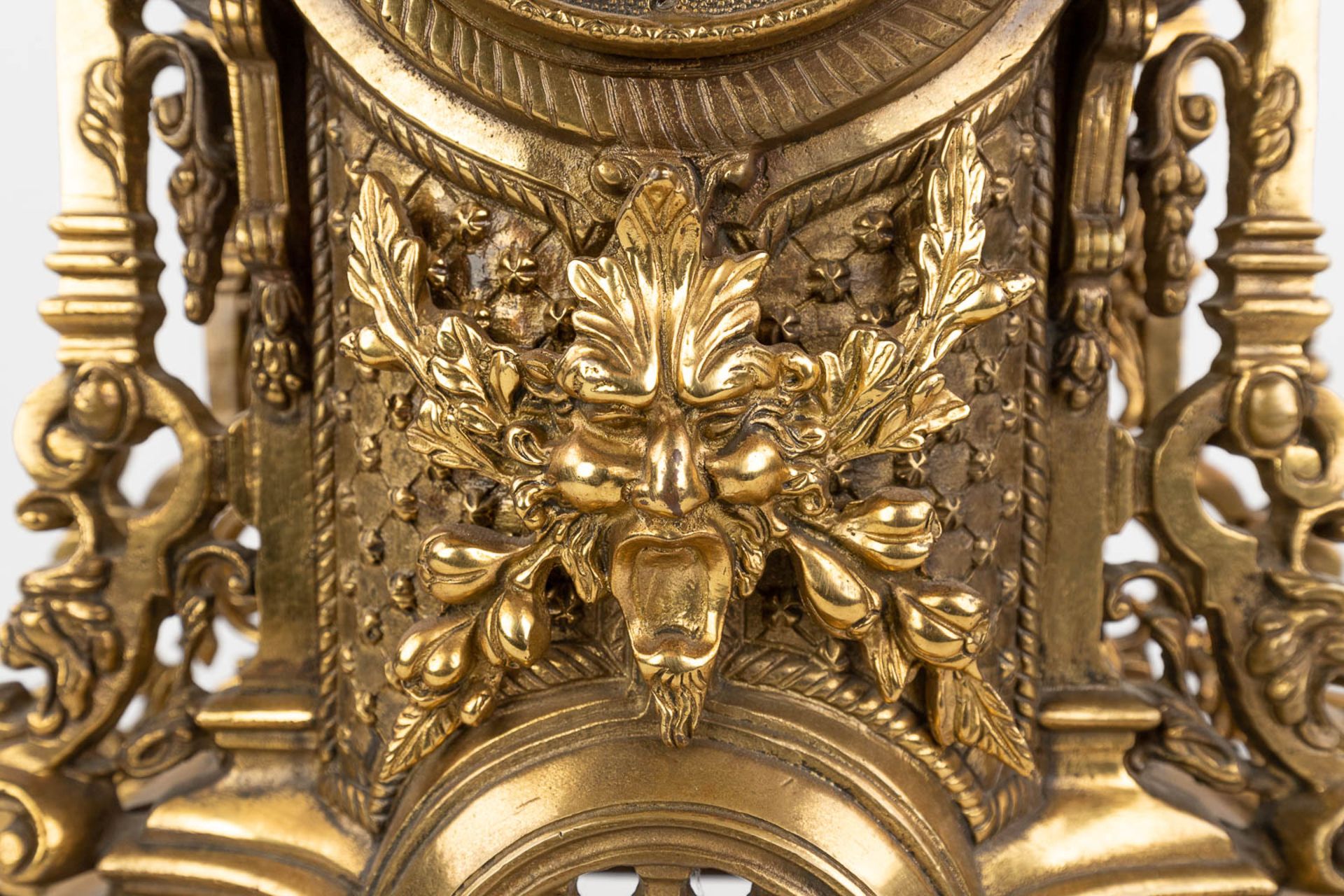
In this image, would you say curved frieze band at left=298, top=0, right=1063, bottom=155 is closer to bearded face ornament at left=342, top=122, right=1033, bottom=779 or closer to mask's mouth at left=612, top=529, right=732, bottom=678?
bearded face ornament at left=342, top=122, right=1033, bottom=779

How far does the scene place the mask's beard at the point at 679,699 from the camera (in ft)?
2.68

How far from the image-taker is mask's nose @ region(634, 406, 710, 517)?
78cm

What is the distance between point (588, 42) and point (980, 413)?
32 centimetres

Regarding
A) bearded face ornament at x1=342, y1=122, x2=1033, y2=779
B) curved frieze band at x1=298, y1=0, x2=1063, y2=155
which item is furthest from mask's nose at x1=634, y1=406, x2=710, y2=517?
curved frieze band at x1=298, y1=0, x2=1063, y2=155

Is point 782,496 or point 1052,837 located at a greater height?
point 782,496

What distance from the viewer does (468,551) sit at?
0.86 meters

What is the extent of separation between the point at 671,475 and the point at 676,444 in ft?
0.06

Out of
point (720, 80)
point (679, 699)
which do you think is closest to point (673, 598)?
point (679, 699)

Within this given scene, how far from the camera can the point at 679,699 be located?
0.83m

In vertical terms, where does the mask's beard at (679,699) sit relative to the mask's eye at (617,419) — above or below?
below

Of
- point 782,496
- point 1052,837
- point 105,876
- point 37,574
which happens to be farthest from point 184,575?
point 1052,837

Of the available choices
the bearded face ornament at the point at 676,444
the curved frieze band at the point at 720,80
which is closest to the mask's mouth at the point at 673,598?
the bearded face ornament at the point at 676,444

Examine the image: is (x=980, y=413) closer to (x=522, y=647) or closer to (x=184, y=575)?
(x=522, y=647)

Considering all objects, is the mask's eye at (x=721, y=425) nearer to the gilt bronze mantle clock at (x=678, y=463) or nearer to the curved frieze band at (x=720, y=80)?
the gilt bronze mantle clock at (x=678, y=463)
